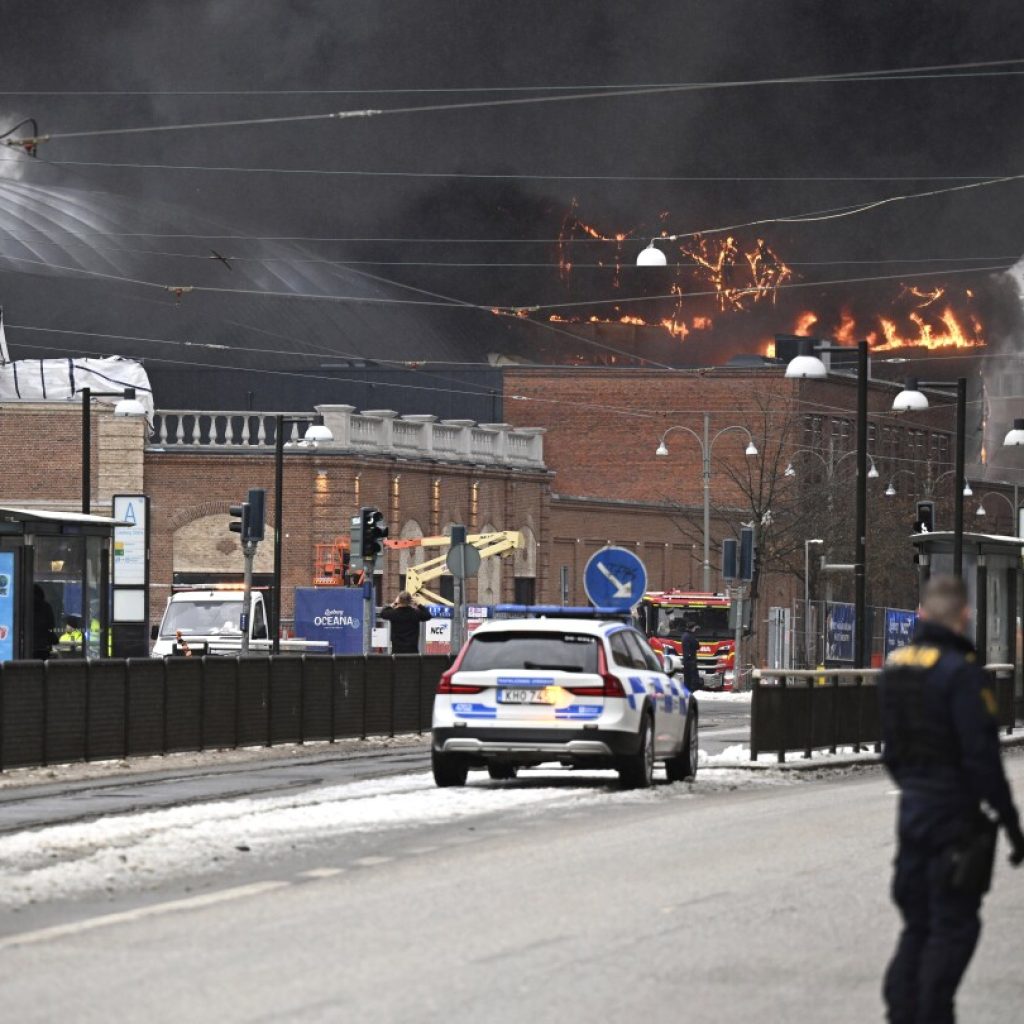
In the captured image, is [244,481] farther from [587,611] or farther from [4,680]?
[4,680]

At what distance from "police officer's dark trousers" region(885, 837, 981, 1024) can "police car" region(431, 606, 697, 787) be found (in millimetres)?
14113

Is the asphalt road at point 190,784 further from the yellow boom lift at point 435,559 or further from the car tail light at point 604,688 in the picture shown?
the yellow boom lift at point 435,559

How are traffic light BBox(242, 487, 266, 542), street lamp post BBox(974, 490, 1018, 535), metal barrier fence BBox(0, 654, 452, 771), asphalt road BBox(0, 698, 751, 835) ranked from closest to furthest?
1. asphalt road BBox(0, 698, 751, 835)
2. metal barrier fence BBox(0, 654, 452, 771)
3. traffic light BBox(242, 487, 266, 542)
4. street lamp post BBox(974, 490, 1018, 535)

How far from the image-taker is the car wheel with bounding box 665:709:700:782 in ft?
82.8

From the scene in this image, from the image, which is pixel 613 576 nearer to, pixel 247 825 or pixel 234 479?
pixel 247 825

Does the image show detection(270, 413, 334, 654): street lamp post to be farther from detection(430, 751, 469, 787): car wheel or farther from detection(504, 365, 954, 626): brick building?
detection(430, 751, 469, 787): car wheel

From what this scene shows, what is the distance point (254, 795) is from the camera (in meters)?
22.4

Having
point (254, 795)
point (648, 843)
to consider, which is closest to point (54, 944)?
point (648, 843)

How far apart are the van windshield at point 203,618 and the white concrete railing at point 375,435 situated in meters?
12.3

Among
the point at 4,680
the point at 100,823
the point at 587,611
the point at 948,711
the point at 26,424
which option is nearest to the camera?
the point at 948,711

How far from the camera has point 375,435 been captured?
75.7 metres

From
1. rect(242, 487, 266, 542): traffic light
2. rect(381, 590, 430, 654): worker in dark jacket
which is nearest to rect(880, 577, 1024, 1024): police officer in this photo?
rect(381, 590, 430, 654): worker in dark jacket

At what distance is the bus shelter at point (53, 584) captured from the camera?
30688 millimetres

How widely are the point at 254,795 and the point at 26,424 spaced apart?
50141 millimetres
